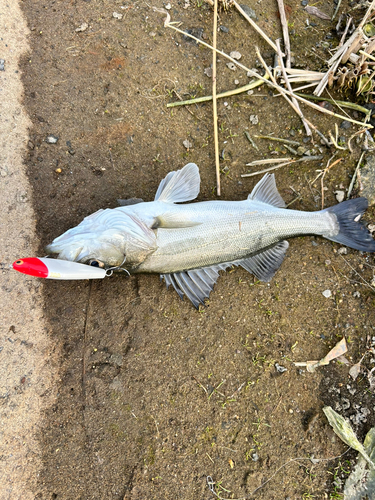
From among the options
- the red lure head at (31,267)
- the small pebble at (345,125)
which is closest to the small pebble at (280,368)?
→ the red lure head at (31,267)

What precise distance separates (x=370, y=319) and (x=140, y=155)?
3.38m

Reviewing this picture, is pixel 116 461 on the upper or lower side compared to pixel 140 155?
lower

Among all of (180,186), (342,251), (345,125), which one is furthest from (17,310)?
(345,125)

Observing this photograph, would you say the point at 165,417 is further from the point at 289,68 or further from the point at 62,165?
the point at 289,68

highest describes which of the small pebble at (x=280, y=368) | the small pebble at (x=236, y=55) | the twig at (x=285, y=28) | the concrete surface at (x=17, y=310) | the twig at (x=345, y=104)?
the twig at (x=285, y=28)

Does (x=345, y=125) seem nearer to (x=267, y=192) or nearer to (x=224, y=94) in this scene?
(x=267, y=192)

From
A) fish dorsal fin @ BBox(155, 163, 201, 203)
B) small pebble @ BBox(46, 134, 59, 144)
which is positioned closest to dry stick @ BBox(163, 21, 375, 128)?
fish dorsal fin @ BBox(155, 163, 201, 203)

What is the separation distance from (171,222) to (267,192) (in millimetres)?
1235

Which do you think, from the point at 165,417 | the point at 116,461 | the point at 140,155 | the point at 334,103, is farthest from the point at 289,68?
the point at 116,461

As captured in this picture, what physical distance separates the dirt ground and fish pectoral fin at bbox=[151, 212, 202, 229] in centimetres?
59

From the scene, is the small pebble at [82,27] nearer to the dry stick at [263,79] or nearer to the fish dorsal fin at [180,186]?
the dry stick at [263,79]

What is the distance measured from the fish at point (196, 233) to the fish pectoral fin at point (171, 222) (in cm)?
1

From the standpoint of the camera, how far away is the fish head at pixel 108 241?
2.83 m

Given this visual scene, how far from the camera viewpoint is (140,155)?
3543mm
